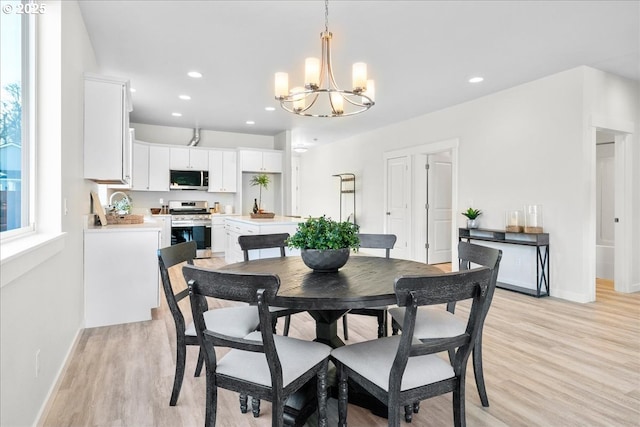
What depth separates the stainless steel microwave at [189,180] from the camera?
6.99m

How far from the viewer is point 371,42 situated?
3480mm

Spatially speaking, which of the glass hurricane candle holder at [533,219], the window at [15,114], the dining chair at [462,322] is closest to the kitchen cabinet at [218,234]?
the window at [15,114]

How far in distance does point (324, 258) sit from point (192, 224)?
5.56 metres

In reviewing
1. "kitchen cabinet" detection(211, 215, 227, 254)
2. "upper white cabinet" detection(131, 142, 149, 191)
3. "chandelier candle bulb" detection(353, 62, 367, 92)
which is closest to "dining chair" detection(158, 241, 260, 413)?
"chandelier candle bulb" detection(353, 62, 367, 92)

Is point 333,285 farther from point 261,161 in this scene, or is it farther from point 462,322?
point 261,161

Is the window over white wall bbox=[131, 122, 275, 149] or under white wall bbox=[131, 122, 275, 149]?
under

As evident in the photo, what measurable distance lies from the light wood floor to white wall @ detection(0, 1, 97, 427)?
0.23 m

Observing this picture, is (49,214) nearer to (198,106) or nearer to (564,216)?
(198,106)

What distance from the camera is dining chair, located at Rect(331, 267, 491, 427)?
4.23 feet

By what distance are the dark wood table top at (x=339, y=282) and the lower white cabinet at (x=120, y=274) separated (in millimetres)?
1588

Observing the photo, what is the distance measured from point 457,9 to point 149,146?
19.0ft

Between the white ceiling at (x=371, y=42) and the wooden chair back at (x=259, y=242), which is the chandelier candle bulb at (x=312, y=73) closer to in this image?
the white ceiling at (x=371, y=42)

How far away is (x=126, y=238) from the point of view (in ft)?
10.9

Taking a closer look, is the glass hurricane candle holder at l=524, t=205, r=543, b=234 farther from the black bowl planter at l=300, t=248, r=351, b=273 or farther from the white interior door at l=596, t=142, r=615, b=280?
the black bowl planter at l=300, t=248, r=351, b=273
